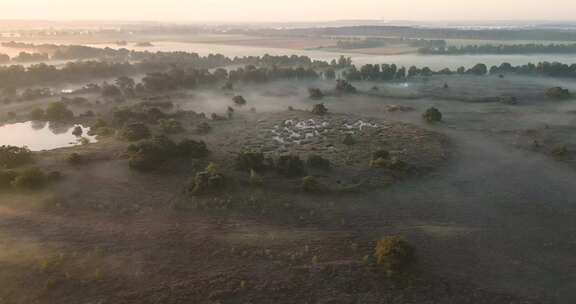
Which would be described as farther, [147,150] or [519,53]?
[519,53]

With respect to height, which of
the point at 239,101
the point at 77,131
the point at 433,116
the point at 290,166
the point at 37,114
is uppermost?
the point at 239,101

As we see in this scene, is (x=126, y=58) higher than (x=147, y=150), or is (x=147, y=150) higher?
(x=126, y=58)

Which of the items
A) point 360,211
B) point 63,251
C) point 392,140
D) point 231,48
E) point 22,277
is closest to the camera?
point 22,277

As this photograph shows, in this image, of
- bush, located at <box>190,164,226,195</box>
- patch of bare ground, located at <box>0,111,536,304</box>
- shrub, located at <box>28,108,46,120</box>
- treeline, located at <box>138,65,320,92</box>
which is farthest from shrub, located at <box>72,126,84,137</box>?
bush, located at <box>190,164,226,195</box>

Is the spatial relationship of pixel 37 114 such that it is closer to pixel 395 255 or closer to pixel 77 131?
pixel 77 131

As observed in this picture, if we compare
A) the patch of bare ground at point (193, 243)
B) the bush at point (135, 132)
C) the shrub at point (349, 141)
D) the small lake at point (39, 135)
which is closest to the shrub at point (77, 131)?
the small lake at point (39, 135)

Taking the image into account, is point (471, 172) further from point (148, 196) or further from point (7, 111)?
point (7, 111)

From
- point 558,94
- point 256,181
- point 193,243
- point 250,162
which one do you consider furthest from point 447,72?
point 193,243

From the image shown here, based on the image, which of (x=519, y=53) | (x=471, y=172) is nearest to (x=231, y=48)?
(x=519, y=53)
